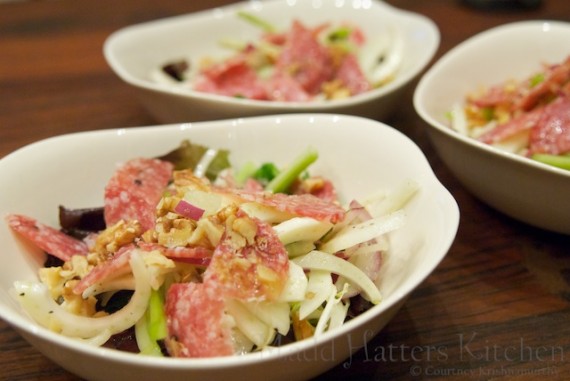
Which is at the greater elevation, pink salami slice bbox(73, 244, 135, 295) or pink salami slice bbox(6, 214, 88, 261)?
pink salami slice bbox(73, 244, 135, 295)

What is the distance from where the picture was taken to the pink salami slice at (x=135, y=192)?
1267 mm

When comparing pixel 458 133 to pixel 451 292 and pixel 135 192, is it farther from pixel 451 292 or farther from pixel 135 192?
pixel 135 192

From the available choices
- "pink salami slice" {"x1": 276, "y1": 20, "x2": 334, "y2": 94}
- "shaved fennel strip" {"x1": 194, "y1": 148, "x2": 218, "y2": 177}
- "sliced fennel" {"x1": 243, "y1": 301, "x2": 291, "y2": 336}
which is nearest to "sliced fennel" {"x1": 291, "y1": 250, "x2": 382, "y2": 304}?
"sliced fennel" {"x1": 243, "y1": 301, "x2": 291, "y2": 336}

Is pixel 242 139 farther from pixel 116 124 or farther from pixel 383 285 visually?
pixel 116 124

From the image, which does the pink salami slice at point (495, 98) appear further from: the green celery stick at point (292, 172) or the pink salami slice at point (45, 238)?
the pink salami slice at point (45, 238)

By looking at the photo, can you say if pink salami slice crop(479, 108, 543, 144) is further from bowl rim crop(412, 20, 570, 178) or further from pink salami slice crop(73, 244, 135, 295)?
Answer: pink salami slice crop(73, 244, 135, 295)

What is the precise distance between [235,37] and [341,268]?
1.54m

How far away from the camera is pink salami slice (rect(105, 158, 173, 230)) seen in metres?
1.27

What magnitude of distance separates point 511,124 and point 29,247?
1172mm

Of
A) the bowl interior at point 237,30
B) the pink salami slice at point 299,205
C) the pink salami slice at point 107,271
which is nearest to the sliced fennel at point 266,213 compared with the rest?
the pink salami slice at point 299,205

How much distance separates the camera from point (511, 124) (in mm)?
1593

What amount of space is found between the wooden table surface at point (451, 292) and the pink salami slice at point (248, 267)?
0.70 feet

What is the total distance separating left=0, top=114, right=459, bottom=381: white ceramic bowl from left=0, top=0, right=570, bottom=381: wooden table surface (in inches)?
4.8

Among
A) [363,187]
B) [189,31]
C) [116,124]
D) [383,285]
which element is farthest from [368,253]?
[189,31]
